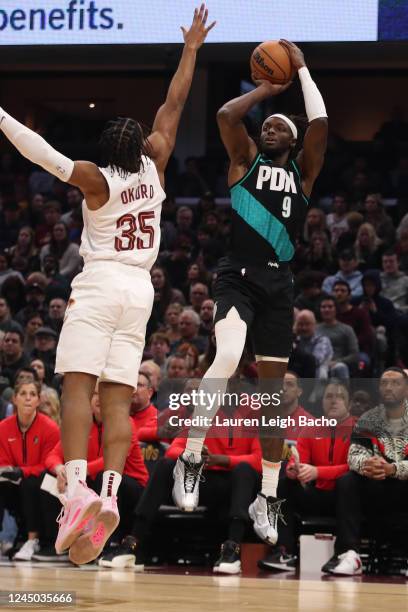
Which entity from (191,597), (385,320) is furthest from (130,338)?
(385,320)

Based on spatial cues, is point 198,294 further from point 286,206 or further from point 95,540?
point 95,540

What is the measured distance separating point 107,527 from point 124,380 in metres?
0.74

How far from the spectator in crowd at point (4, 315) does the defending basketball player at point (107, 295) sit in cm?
682

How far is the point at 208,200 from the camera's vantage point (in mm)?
14836

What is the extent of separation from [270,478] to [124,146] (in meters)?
2.23

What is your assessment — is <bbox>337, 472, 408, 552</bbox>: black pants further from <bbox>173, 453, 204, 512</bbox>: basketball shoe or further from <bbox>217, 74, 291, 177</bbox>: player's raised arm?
<bbox>217, 74, 291, 177</bbox>: player's raised arm

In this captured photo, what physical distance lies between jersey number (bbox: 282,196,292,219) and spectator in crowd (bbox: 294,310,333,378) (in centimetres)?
455

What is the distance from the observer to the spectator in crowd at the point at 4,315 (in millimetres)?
12680

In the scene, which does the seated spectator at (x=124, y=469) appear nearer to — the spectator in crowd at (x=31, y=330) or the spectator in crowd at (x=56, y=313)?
the spectator in crowd at (x=31, y=330)

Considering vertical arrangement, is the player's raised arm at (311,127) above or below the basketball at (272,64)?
below

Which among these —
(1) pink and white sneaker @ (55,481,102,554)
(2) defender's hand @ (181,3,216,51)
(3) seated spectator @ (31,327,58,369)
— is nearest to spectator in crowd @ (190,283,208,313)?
(3) seated spectator @ (31,327,58,369)

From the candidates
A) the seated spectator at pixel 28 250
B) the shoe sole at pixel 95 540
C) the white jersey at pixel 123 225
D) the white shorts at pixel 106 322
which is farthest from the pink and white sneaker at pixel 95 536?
the seated spectator at pixel 28 250

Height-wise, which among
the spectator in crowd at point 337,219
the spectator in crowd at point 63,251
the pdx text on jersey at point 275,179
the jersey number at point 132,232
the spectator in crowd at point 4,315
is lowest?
the jersey number at point 132,232

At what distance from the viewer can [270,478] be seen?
702 cm
